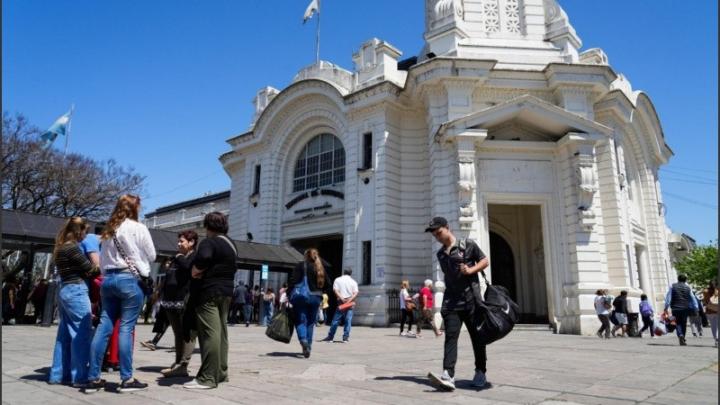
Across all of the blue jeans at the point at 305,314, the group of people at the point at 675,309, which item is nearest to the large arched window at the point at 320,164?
the group of people at the point at 675,309

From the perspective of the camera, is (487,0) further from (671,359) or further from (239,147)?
(671,359)

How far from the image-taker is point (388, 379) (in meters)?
5.41

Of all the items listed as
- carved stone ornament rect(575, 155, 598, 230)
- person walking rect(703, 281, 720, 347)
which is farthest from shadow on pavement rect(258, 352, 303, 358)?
carved stone ornament rect(575, 155, 598, 230)

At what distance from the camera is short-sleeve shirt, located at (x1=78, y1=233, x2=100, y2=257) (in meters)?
5.22

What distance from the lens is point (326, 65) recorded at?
22.7 metres

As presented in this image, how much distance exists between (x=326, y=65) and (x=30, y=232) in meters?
14.2

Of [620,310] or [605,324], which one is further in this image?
[620,310]

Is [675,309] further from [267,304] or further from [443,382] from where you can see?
[267,304]

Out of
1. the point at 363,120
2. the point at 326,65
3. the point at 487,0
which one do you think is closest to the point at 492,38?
the point at 487,0

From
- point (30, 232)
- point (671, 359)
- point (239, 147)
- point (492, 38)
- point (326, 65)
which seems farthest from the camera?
point (239, 147)

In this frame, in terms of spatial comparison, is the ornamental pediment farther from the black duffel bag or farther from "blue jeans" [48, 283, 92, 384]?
"blue jeans" [48, 283, 92, 384]

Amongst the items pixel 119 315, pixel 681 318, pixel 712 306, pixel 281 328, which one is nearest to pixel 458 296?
pixel 281 328

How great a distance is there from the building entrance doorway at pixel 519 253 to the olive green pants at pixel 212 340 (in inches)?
662

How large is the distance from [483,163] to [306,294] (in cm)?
1104
